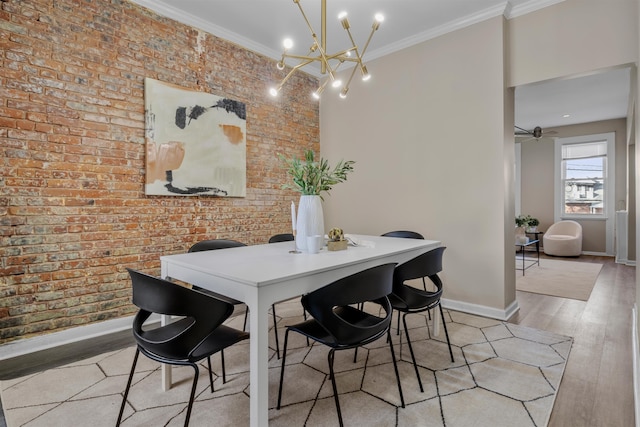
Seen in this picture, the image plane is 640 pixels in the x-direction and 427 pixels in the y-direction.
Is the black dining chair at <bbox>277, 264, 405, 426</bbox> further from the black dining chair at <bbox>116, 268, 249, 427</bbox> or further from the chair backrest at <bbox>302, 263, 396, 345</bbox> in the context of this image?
the black dining chair at <bbox>116, 268, 249, 427</bbox>

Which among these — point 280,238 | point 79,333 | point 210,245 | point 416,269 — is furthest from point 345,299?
point 79,333

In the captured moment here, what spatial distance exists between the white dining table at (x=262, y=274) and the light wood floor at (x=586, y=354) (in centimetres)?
112

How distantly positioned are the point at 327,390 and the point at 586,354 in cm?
195

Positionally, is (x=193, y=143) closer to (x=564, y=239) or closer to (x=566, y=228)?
(x=564, y=239)

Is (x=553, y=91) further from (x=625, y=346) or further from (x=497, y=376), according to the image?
(x=497, y=376)

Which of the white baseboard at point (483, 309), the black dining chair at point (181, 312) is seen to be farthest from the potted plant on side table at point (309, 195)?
the white baseboard at point (483, 309)

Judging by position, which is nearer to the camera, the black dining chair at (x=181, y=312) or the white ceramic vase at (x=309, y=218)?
the black dining chair at (x=181, y=312)

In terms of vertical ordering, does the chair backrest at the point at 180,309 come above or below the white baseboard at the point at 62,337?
above

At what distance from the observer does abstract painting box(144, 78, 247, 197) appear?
3.02 meters

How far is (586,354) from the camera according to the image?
2.37m

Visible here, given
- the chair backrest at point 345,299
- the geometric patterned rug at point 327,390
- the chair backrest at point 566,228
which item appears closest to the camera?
the chair backrest at point 345,299

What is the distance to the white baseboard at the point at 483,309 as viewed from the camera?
3.11 meters

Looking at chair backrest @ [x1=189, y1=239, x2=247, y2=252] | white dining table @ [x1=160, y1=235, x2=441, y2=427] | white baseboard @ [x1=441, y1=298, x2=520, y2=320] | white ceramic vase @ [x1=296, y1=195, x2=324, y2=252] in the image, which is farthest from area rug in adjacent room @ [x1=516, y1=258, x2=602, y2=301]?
chair backrest @ [x1=189, y1=239, x2=247, y2=252]

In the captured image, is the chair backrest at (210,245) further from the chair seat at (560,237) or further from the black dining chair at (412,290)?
the chair seat at (560,237)
